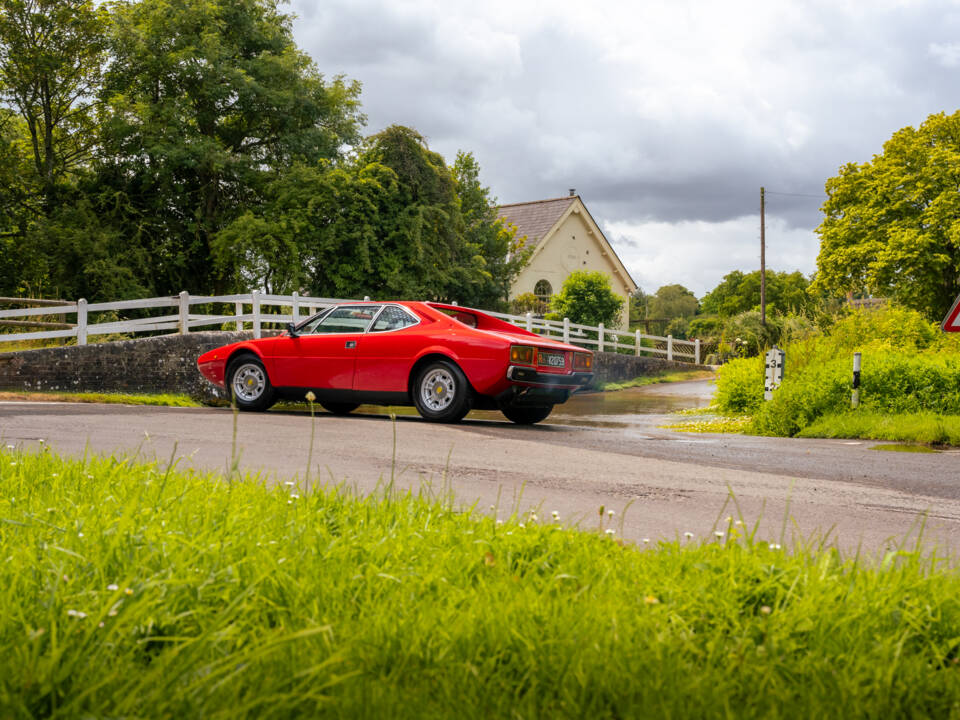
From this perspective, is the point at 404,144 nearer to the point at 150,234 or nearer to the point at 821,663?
the point at 150,234

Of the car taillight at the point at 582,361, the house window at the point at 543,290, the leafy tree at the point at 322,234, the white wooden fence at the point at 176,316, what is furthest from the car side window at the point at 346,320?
the house window at the point at 543,290

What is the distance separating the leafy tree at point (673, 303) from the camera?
90.6m

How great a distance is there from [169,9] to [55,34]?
12.1 feet

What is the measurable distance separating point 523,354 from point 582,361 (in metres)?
1.20

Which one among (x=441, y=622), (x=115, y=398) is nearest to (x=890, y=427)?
(x=441, y=622)

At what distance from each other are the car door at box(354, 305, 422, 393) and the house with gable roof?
1093 inches

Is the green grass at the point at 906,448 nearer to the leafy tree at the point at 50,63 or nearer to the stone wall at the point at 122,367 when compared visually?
the stone wall at the point at 122,367

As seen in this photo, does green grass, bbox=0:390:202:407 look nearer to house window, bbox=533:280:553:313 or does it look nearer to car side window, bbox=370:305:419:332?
car side window, bbox=370:305:419:332

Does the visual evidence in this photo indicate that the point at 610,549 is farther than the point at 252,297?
No

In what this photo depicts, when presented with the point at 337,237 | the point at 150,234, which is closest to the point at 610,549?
the point at 337,237

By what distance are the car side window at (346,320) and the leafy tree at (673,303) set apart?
8048cm

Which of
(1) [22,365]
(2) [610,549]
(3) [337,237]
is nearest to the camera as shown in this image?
(2) [610,549]

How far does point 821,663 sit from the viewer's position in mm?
2170

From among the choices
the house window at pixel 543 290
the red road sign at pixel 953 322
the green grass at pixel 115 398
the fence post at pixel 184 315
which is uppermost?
the house window at pixel 543 290
